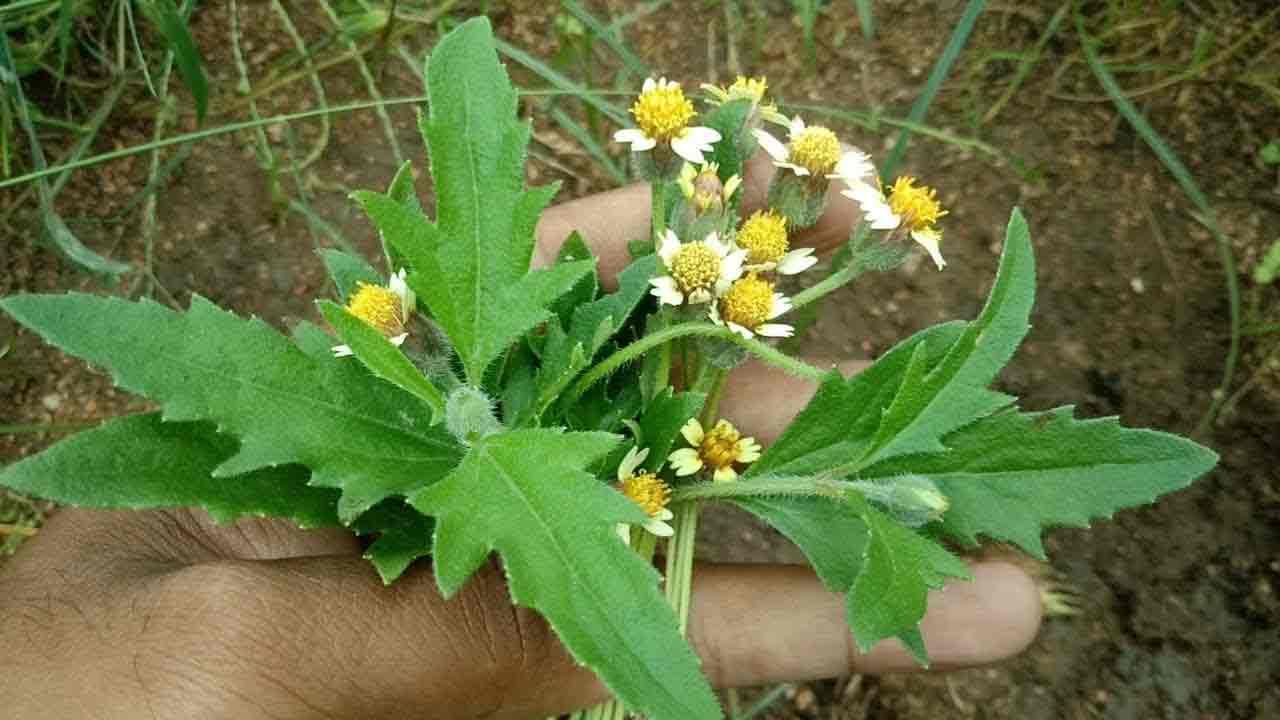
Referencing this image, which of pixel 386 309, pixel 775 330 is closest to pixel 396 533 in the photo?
pixel 386 309

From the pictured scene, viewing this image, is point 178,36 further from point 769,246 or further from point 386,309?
point 769,246

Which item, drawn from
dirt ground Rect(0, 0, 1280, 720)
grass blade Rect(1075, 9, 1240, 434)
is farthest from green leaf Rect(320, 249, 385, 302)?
grass blade Rect(1075, 9, 1240, 434)

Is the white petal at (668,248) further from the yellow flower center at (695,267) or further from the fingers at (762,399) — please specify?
the fingers at (762,399)

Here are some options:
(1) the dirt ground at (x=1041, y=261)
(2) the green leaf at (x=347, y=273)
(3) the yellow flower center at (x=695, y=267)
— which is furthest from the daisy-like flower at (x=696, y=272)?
(1) the dirt ground at (x=1041, y=261)

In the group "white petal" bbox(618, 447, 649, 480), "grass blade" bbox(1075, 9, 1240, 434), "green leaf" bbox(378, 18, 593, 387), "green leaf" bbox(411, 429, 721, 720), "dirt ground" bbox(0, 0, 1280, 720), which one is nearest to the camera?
"green leaf" bbox(411, 429, 721, 720)

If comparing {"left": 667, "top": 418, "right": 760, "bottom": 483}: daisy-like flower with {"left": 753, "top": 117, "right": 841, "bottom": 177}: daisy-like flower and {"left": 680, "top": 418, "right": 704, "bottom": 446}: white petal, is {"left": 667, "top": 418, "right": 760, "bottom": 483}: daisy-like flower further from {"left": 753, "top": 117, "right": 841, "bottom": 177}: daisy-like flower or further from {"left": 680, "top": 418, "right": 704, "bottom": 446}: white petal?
{"left": 753, "top": 117, "right": 841, "bottom": 177}: daisy-like flower

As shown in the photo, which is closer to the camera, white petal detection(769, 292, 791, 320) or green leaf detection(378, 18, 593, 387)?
green leaf detection(378, 18, 593, 387)

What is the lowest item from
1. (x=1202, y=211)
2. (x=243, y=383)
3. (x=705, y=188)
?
(x=1202, y=211)
